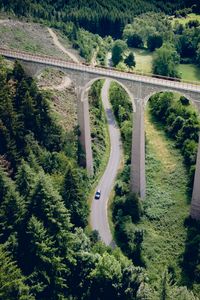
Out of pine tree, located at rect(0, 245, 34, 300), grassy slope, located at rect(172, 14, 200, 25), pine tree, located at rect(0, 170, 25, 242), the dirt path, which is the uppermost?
grassy slope, located at rect(172, 14, 200, 25)

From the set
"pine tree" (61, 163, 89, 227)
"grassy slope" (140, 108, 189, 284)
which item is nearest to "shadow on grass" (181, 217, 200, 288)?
"grassy slope" (140, 108, 189, 284)

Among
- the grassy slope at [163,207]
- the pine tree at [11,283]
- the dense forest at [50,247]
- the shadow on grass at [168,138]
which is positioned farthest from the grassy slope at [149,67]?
the pine tree at [11,283]

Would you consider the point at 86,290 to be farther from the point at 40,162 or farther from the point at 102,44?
the point at 102,44

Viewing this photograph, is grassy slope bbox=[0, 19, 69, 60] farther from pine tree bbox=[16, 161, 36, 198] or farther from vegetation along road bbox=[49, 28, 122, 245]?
pine tree bbox=[16, 161, 36, 198]

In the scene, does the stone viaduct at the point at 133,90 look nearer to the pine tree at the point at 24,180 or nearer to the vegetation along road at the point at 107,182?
the vegetation along road at the point at 107,182

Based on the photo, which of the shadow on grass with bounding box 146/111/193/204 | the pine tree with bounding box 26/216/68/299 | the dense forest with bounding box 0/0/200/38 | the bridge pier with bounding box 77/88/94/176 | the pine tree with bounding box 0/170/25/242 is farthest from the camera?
the dense forest with bounding box 0/0/200/38

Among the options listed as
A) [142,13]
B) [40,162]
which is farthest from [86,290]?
[142,13]
